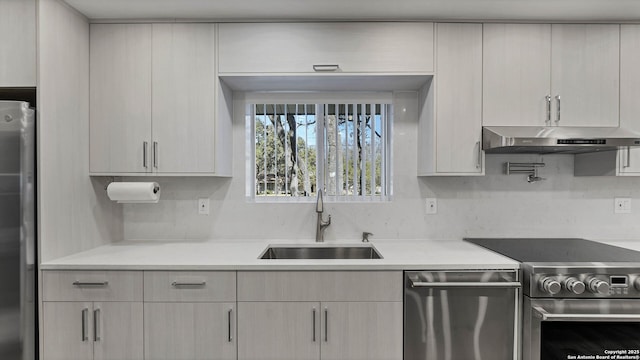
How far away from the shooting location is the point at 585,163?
7.56ft

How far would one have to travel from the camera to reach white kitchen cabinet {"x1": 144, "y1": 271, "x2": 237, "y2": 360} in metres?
1.76

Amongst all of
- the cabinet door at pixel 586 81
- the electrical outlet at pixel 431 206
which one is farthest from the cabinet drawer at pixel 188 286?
the cabinet door at pixel 586 81

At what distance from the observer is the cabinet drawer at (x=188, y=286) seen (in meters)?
1.76

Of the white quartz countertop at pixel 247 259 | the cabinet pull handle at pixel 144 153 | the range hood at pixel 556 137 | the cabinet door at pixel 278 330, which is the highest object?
the range hood at pixel 556 137

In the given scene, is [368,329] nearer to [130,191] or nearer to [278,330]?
[278,330]

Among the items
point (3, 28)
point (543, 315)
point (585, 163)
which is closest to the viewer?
point (543, 315)

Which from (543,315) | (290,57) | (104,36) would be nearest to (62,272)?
(104,36)

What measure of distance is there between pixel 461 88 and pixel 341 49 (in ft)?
2.44

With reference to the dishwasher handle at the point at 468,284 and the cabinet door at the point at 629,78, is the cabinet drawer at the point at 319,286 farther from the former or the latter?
the cabinet door at the point at 629,78

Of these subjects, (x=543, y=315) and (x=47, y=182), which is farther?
(x=47, y=182)

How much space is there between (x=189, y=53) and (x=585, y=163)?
2.60m

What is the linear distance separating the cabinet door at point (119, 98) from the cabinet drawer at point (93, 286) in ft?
2.03

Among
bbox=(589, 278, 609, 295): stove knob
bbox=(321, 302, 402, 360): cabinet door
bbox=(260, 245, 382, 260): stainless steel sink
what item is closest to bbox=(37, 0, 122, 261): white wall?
bbox=(260, 245, 382, 260): stainless steel sink

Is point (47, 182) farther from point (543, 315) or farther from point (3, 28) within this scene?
point (543, 315)
